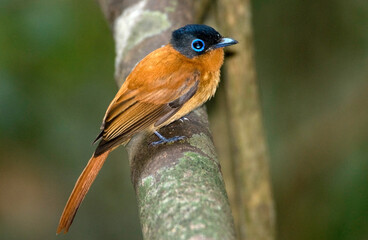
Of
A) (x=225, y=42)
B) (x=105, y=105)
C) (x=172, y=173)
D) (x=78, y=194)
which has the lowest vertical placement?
(x=105, y=105)

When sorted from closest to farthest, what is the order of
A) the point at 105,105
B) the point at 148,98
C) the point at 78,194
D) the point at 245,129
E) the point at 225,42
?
1. the point at 78,194
2. the point at 148,98
3. the point at 225,42
4. the point at 245,129
5. the point at 105,105

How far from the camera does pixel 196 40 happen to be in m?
3.09

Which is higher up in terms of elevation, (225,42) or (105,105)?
(225,42)

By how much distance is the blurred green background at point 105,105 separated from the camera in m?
4.16

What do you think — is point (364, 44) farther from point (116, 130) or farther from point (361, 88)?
point (116, 130)

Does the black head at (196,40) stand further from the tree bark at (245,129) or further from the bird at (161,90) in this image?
the tree bark at (245,129)

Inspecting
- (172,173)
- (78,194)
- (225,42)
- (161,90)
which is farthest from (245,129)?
(172,173)

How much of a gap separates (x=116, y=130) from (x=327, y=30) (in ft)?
9.90

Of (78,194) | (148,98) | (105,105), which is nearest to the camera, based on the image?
(78,194)

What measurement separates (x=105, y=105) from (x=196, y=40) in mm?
2497

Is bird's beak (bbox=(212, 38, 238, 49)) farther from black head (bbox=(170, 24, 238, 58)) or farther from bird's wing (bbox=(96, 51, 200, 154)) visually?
bird's wing (bbox=(96, 51, 200, 154))

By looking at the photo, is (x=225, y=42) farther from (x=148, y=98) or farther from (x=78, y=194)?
(x=78, y=194)

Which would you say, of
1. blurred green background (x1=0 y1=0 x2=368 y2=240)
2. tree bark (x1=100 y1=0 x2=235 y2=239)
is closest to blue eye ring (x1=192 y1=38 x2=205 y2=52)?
tree bark (x1=100 y1=0 x2=235 y2=239)

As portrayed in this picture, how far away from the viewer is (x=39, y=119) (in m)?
4.69
